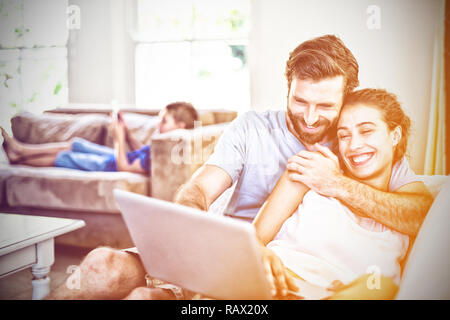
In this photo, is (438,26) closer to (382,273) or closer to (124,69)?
(382,273)

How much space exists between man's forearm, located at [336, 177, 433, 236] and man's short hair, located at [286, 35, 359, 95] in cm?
32

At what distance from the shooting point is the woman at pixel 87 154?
218 centimetres

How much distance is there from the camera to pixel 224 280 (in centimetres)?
103

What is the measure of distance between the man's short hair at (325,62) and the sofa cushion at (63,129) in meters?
1.43

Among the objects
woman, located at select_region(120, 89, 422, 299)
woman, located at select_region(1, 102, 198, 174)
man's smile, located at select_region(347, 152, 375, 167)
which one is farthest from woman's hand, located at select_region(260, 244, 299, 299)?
woman, located at select_region(1, 102, 198, 174)

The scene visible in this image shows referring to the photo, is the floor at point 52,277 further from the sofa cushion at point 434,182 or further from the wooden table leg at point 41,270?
the sofa cushion at point 434,182

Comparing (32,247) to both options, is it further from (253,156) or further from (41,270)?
(253,156)

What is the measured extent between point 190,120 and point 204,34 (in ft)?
1.15

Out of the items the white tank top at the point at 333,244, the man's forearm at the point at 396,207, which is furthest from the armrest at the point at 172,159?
the man's forearm at the point at 396,207

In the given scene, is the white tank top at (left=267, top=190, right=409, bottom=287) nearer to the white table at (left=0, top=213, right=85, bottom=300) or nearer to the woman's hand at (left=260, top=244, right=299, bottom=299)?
the woman's hand at (left=260, top=244, right=299, bottom=299)

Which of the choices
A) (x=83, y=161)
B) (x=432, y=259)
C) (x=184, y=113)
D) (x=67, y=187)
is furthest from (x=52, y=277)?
(x=432, y=259)

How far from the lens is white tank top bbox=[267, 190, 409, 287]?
117 centimetres
